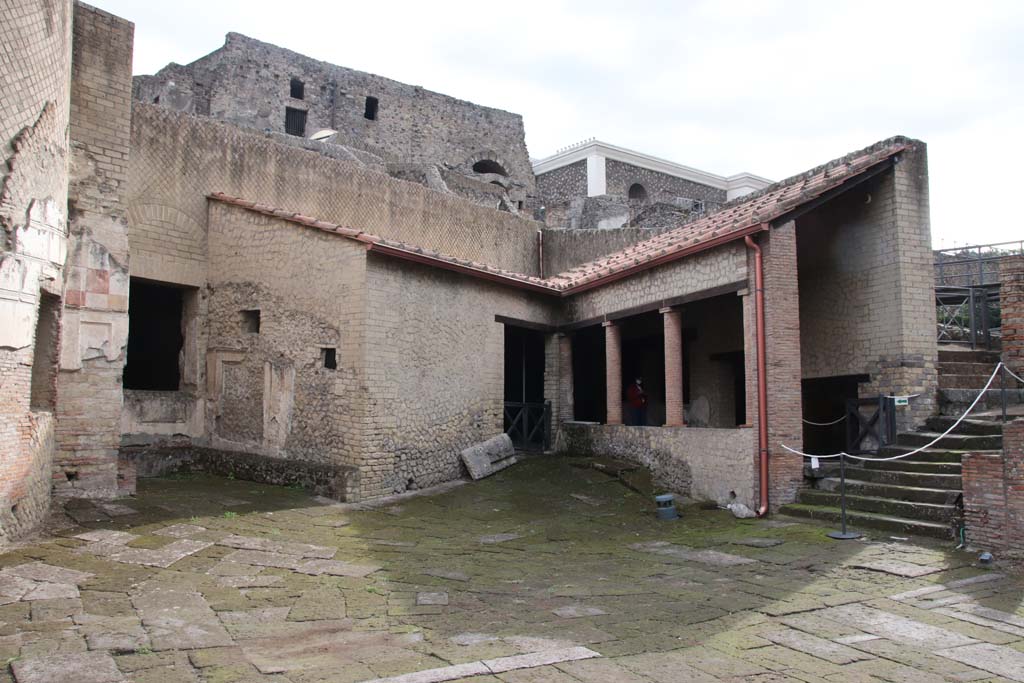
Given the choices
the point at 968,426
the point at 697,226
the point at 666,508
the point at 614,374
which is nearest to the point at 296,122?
the point at 697,226

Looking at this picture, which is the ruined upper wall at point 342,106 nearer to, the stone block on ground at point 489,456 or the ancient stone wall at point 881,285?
the stone block on ground at point 489,456

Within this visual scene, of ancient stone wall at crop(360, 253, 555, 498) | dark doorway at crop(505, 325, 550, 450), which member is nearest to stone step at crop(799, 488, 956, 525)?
ancient stone wall at crop(360, 253, 555, 498)

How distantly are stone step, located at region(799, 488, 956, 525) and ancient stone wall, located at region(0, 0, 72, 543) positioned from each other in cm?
909

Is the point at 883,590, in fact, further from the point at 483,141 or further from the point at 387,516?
the point at 483,141

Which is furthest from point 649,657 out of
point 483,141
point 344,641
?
point 483,141

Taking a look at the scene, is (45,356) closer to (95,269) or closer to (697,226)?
(95,269)

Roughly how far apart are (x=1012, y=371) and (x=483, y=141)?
31.3m

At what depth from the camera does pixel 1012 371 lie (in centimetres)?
1107

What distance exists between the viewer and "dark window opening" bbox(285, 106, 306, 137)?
35188 mm

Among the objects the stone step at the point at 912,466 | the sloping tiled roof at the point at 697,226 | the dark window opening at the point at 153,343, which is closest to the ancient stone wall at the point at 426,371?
the sloping tiled roof at the point at 697,226

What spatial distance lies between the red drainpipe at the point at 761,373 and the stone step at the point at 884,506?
0.55m

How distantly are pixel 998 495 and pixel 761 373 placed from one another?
330 cm

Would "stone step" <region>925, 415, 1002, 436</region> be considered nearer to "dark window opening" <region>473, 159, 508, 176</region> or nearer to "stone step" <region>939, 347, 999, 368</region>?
"stone step" <region>939, 347, 999, 368</region>

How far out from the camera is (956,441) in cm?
977
